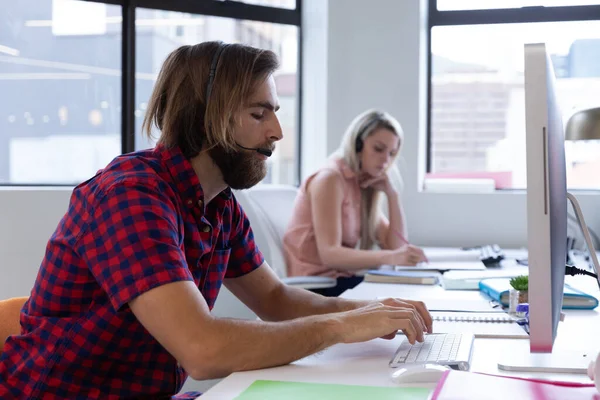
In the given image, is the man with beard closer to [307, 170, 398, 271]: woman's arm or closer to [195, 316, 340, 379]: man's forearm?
[195, 316, 340, 379]: man's forearm

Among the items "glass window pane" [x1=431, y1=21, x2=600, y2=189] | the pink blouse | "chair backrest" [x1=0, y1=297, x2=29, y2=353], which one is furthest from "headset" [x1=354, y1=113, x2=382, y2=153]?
"chair backrest" [x1=0, y1=297, x2=29, y2=353]

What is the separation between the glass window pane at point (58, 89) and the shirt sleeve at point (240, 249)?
201cm

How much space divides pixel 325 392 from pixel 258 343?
0.18 meters

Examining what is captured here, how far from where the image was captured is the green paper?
1.04 metres

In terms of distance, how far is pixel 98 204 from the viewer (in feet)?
4.16

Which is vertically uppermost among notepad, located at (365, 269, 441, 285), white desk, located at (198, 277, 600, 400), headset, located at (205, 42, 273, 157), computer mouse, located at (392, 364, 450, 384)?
headset, located at (205, 42, 273, 157)

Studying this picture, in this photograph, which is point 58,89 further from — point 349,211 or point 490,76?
point 490,76

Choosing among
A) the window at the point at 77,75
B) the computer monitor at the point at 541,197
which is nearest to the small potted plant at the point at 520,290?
the computer monitor at the point at 541,197

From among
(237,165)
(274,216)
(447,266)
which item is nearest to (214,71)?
(237,165)

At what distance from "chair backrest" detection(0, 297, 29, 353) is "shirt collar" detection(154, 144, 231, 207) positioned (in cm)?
41

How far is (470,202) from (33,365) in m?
2.96

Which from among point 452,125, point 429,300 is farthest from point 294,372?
point 452,125

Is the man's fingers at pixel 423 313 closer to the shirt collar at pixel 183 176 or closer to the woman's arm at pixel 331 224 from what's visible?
the shirt collar at pixel 183 176

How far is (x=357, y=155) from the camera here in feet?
11.0
